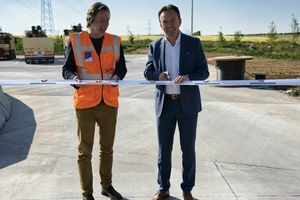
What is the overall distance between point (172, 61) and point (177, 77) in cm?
21

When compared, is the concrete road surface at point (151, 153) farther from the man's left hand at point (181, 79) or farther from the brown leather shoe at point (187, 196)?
the man's left hand at point (181, 79)

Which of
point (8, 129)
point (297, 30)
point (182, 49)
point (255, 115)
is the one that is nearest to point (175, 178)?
point (182, 49)

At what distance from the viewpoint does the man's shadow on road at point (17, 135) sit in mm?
5695

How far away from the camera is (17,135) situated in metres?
6.91

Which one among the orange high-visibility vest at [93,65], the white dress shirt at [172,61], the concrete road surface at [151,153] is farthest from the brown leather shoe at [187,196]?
the orange high-visibility vest at [93,65]

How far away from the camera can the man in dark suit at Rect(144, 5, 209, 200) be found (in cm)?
388

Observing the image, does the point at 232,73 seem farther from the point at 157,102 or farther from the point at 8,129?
the point at 157,102

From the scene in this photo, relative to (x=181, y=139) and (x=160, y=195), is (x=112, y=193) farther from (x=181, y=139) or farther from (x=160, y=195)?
(x=181, y=139)

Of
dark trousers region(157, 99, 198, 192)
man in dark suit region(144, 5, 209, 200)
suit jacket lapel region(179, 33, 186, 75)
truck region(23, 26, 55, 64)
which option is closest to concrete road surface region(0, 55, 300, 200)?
dark trousers region(157, 99, 198, 192)

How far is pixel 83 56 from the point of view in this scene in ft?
12.9

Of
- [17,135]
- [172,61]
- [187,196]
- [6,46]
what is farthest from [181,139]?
[6,46]

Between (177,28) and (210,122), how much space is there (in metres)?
4.33

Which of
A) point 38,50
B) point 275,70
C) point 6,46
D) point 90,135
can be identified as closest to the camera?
point 90,135

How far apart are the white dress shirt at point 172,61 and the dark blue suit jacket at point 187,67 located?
4 centimetres
